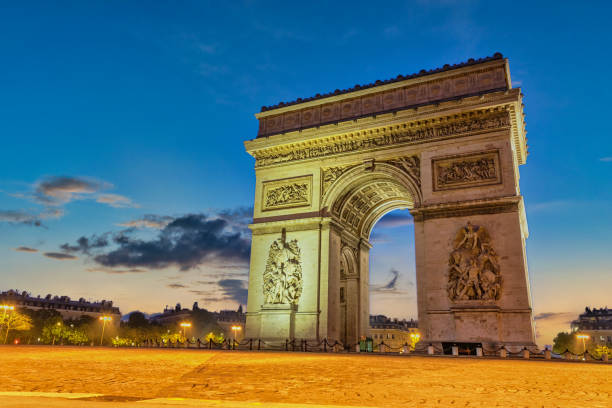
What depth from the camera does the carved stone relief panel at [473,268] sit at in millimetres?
18484

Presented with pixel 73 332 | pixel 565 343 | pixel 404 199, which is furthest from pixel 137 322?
pixel 565 343

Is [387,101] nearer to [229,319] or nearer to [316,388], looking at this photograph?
[316,388]

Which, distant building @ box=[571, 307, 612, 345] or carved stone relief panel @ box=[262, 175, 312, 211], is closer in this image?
carved stone relief panel @ box=[262, 175, 312, 211]

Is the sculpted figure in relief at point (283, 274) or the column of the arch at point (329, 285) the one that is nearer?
the column of the arch at point (329, 285)

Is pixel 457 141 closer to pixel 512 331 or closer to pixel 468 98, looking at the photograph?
pixel 468 98

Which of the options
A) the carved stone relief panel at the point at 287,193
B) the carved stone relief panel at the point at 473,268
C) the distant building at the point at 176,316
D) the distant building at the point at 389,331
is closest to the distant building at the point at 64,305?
Answer: the distant building at the point at 176,316

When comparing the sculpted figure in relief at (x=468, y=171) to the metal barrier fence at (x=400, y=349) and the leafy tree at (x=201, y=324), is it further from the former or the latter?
the leafy tree at (x=201, y=324)

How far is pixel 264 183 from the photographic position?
82.7ft

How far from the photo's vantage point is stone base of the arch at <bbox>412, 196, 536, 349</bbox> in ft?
58.4

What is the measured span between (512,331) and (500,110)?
9498 mm

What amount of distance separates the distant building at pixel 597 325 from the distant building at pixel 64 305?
88.5 metres

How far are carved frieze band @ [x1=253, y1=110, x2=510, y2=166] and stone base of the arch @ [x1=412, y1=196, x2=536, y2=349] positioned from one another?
359cm

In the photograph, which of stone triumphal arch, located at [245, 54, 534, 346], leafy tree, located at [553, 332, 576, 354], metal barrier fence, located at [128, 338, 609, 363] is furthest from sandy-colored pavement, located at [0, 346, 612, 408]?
leafy tree, located at [553, 332, 576, 354]

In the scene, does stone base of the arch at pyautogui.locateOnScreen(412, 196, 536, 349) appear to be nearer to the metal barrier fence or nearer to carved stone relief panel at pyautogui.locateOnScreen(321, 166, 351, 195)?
the metal barrier fence
